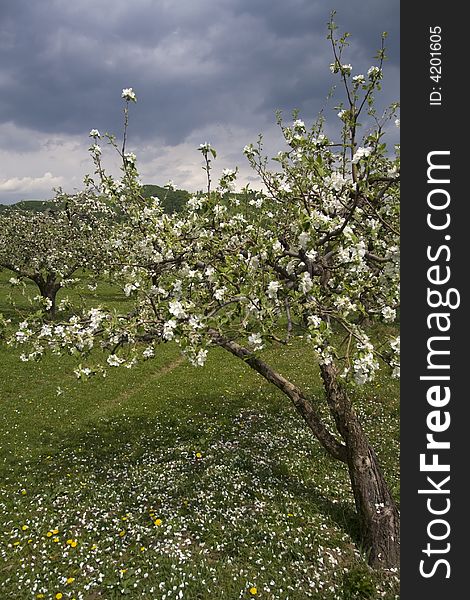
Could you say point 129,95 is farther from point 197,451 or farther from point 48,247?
point 48,247

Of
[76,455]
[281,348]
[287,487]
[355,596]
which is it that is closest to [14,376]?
[76,455]

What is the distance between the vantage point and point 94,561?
7980mm

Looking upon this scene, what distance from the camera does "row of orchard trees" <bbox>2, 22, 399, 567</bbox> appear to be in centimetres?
582

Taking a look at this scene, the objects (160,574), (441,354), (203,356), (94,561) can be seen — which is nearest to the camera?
(441,354)

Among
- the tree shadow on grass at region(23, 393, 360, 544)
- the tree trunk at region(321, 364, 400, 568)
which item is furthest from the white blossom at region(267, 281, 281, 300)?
the tree shadow on grass at region(23, 393, 360, 544)

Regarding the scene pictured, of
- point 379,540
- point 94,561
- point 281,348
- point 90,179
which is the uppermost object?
point 90,179

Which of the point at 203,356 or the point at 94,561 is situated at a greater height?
the point at 203,356

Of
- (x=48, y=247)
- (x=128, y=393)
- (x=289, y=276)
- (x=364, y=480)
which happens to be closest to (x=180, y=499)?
(x=364, y=480)

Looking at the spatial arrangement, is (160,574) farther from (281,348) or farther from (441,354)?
(281,348)

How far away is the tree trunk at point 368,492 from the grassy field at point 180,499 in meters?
0.36

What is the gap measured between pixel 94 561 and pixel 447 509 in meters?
6.37

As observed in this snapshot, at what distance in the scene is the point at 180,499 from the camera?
9703mm

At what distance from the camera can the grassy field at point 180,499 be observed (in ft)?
24.1

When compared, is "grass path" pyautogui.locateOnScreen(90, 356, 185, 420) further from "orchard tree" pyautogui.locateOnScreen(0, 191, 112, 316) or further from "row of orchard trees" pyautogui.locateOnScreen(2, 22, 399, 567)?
"orchard tree" pyautogui.locateOnScreen(0, 191, 112, 316)
